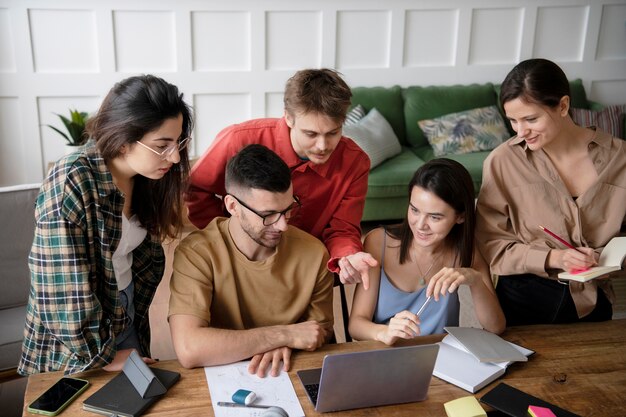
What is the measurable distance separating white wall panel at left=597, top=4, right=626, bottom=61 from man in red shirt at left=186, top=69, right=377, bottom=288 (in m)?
3.92

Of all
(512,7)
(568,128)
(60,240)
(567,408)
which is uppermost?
(512,7)

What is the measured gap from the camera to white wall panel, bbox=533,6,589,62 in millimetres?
5121

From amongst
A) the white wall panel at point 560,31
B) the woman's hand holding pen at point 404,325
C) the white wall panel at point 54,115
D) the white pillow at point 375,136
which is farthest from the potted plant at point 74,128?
the white wall panel at point 560,31

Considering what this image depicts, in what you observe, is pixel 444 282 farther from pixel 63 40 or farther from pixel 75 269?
pixel 63 40

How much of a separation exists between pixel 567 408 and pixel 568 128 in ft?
2.94

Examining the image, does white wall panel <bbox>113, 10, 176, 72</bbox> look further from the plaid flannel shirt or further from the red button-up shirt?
the plaid flannel shirt

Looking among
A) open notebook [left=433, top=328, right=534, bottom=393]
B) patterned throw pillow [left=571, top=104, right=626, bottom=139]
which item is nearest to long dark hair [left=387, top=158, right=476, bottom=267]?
open notebook [left=433, top=328, right=534, bottom=393]

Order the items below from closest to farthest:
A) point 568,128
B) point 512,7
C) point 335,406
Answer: point 335,406 < point 568,128 < point 512,7

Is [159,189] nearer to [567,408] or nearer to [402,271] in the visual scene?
[402,271]

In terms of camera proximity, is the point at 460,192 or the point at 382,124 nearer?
the point at 460,192

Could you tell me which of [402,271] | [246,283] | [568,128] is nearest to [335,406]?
[246,283]

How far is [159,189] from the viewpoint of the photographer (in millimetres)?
1851

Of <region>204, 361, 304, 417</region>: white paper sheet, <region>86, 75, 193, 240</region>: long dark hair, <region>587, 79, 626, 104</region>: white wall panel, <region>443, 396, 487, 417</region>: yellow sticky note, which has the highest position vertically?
<region>86, 75, 193, 240</region>: long dark hair

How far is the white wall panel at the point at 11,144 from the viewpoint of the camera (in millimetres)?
4270
